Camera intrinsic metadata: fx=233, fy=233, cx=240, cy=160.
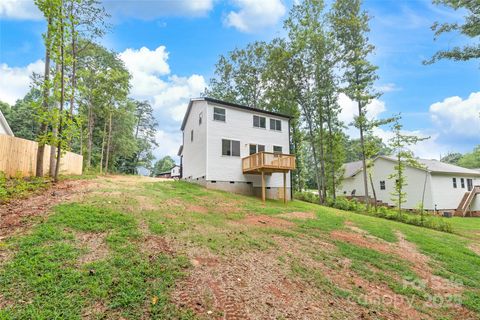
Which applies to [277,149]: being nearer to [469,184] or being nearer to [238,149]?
[238,149]

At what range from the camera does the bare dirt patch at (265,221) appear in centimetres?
820

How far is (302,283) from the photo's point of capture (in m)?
4.24

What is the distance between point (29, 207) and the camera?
6.20 m

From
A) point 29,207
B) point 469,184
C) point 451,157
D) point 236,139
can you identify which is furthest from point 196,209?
point 451,157

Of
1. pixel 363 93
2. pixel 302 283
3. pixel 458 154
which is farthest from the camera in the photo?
pixel 458 154

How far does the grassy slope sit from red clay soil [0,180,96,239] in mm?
427

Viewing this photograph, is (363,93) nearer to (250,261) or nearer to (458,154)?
(250,261)

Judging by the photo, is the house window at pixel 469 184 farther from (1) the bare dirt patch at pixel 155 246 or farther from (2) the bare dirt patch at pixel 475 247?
(1) the bare dirt patch at pixel 155 246

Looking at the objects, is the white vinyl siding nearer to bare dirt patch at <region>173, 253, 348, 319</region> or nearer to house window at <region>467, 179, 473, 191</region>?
bare dirt patch at <region>173, 253, 348, 319</region>

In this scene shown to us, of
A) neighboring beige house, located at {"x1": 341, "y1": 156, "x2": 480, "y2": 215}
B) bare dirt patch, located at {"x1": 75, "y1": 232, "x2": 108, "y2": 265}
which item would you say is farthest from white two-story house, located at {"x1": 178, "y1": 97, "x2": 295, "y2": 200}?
neighboring beige house, located at {"x1": 341, "y1": 156, "x2": 480, "y2": 215}

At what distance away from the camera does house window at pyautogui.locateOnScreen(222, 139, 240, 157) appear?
16062 millimetres

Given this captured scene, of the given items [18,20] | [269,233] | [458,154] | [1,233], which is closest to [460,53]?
[269,233]

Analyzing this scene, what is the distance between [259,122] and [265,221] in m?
10.3

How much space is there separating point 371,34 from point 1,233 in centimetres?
2300
